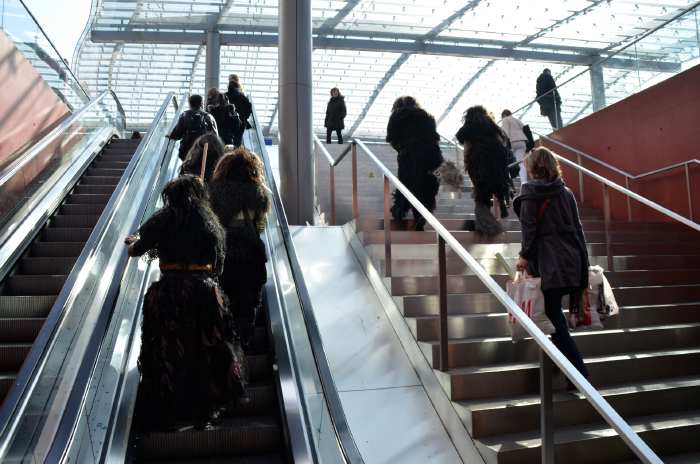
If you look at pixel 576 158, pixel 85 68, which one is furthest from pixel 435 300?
pixel 85 68

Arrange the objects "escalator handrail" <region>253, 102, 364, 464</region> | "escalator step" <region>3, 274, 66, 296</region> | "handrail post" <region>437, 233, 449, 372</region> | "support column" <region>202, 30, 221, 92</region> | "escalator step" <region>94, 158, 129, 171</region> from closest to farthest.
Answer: "escalator handrail" <region>253, 102, 364, 464</region>
"handrail post" <region>437, 233, 449, 372</region>
"escalator step" <region>3, 274, 66, 296</region>
"escalator step" <region>94, 158, 129, 171</region>
"support column" <region>202, 30, 221, 92</region>

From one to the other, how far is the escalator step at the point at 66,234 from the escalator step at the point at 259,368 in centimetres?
283

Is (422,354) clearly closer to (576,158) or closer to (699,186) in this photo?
(699,186)

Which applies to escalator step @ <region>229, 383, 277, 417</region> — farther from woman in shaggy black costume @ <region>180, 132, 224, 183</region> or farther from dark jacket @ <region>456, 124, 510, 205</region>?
dark jacket @ <region>456, 124, 510, 205</region>

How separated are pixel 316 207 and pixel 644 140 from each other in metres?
4.82

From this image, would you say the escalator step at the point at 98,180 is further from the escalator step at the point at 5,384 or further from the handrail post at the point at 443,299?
the handrail post at the point at 443,299

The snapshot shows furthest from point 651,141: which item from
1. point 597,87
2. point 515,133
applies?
point 515,133

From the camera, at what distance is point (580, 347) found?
4539mm

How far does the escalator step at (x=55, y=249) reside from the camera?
586 cm

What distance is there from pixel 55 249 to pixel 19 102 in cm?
339

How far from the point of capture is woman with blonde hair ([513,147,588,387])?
12.8ft

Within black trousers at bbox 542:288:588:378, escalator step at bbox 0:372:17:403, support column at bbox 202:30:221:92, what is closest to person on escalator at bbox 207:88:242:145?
escalator step at bbox 0:372:17:403

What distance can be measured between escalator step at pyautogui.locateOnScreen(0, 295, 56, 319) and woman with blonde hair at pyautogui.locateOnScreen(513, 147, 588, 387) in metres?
3.42

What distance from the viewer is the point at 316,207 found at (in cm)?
975
